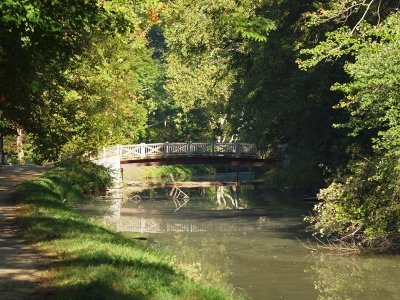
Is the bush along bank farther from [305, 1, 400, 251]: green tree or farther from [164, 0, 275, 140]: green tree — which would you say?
[305, 1, 400, 251]: green tree

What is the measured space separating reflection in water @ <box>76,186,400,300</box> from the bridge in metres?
8.22

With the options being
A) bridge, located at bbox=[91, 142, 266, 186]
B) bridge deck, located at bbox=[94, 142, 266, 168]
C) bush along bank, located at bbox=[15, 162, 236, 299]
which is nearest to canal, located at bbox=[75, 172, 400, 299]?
bush along bank, located at bbox=[15, 162, 236, 299]

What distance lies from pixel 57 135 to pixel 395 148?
36.0ft

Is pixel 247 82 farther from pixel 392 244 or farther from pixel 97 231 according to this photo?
pixel 97 231

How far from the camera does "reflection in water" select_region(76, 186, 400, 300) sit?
2047cm

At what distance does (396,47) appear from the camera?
73.8 ft

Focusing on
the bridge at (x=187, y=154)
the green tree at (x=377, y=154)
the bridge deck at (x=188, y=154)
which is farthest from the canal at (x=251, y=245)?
the bridge deck at (x=188, y=154)

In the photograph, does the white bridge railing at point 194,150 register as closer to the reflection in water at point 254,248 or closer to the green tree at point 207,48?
the green tree at point 207,48

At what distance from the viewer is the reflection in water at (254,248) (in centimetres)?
2047

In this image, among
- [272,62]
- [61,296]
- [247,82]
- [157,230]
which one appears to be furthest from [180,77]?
[61,296]

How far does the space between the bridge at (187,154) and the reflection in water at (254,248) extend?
822 cm

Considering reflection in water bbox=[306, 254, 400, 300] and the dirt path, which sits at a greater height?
the dirt path

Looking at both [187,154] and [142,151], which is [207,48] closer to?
[142,151]

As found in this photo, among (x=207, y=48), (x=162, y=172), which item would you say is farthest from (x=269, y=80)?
(x=162, y=172)
